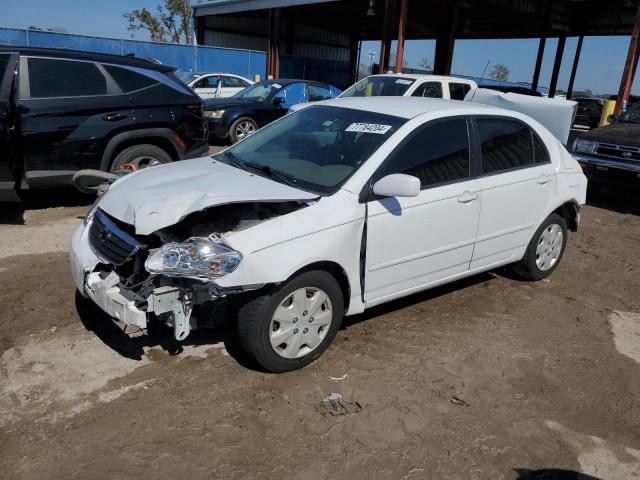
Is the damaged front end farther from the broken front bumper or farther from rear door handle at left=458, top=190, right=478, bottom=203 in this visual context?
rear door handle at left=458, top=190, right=478, bottom=203

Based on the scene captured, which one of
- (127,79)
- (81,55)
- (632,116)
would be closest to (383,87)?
(632,116)

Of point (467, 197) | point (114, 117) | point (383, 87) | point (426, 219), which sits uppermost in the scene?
point (383, 87)

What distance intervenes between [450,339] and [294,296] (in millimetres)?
1438

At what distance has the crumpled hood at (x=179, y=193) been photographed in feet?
10.0

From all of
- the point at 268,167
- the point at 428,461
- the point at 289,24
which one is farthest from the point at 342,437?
the point at 289,24

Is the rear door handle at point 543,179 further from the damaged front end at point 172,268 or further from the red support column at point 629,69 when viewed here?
the red support column at point 629,69

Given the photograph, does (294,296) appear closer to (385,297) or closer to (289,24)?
(385,297)

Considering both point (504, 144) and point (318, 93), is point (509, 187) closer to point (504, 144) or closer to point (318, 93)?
point (504, 144)

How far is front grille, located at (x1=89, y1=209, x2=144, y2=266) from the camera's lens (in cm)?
317

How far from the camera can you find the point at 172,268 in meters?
2.92

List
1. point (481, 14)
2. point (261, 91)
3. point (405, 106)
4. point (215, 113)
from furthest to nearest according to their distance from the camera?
1. point (481, 14)
2. point (261, 91)
3. point (215, 113)
4. point (405, 106)

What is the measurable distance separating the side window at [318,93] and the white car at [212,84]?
13.4ft

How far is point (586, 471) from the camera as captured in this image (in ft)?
9.05

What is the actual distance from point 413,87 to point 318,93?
350cm
